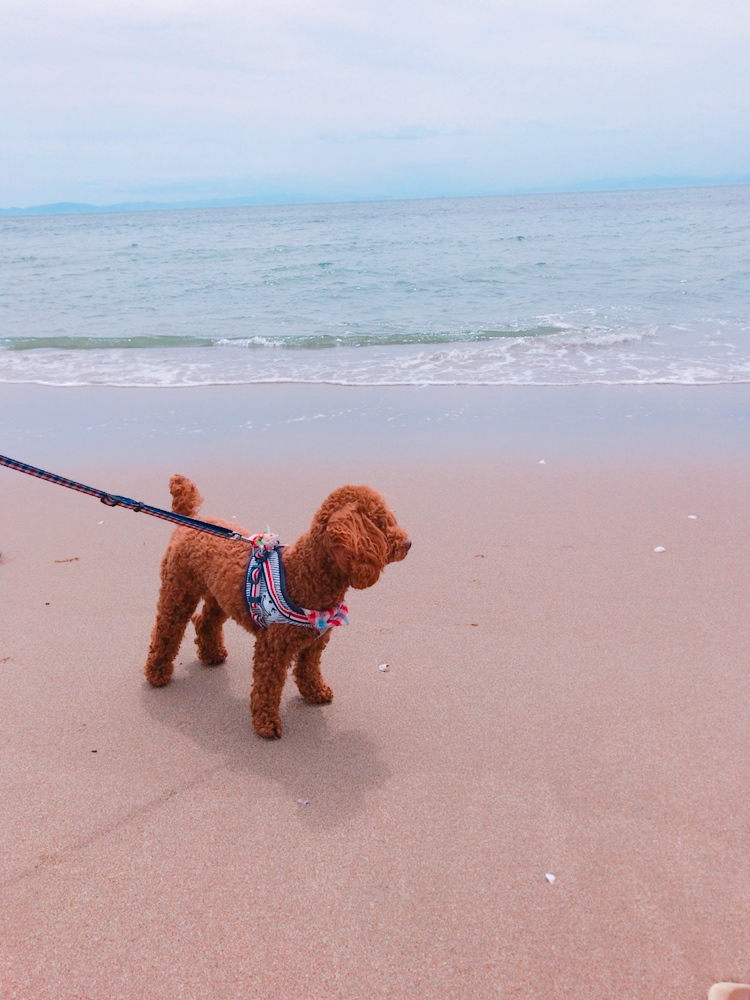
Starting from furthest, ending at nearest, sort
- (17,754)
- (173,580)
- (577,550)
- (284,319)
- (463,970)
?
(284,319) < (577,550) < (173,580) < (17,754) < (463,970)

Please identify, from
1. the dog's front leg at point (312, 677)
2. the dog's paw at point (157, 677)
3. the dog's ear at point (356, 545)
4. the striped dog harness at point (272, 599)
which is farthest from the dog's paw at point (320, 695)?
the dog's ear at point (356, 545)

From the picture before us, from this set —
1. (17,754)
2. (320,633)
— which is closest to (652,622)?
(320,633)

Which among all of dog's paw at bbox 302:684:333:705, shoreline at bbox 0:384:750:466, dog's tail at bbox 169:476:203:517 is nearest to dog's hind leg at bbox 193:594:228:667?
dog's tail at bbox 169:476:203:517

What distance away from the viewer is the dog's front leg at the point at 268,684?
3.12m

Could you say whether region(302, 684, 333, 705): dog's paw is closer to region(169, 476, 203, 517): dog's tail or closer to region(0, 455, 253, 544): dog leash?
region(0, 455, 253, 544): dog leash

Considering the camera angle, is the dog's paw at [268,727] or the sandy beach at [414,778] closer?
the sandy beach at [414,778]

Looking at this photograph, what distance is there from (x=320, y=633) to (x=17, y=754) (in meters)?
1.37

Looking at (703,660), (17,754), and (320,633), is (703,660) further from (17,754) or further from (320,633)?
(17,754)

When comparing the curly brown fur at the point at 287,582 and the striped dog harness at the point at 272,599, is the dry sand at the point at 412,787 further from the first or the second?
Answer: the striped dog harness at the point at 272,599

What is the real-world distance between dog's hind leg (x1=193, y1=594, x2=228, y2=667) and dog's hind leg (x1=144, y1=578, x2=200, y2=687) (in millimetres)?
112

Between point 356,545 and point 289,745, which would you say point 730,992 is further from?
point 289,745

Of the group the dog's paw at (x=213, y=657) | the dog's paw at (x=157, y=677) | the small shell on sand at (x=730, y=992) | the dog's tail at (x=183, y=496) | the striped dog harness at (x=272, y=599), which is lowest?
the dog's paw at (x=213, y=657)

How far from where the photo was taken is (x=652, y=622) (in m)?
3.86

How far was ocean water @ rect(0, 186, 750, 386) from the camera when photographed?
10016 mm
